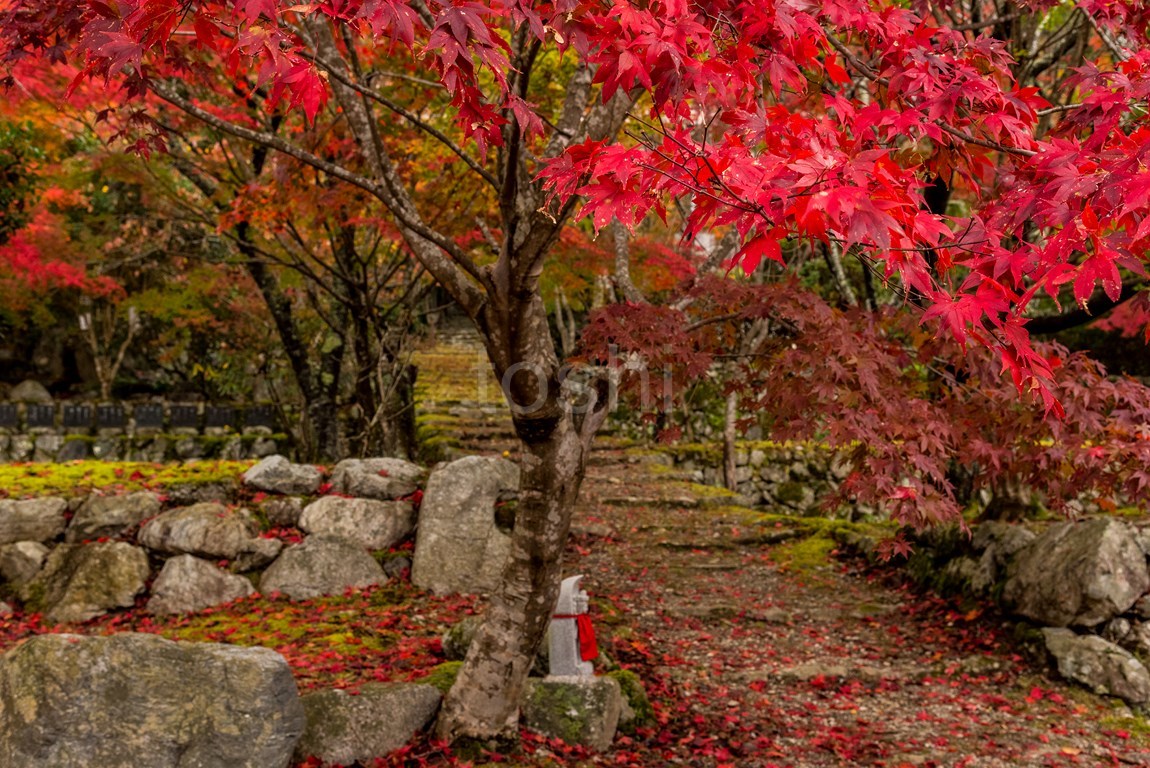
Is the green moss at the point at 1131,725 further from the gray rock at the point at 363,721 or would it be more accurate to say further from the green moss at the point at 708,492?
the green moss at the point at 708,492

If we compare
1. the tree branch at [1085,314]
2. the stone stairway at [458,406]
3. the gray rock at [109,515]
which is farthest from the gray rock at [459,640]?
the stone stairway at [458,406]

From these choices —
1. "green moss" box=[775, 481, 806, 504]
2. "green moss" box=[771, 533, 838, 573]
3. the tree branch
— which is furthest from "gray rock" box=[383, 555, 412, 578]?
"green moss" box=[775, 481, 806, 504]

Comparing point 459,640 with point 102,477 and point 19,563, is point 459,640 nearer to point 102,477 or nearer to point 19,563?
point 19,563

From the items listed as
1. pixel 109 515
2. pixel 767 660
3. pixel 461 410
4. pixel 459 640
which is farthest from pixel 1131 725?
pixel 461 410

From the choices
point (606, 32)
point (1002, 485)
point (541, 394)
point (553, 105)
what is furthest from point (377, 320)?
point (606, 32)

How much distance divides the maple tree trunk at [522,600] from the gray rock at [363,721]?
0.19 meters

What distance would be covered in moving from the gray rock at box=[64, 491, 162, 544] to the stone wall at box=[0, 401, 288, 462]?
8225mm

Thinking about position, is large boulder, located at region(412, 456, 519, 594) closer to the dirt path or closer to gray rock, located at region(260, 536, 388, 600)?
gray rock, located at region(260, 536, 388, 600)

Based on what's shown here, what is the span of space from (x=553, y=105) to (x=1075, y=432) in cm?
554

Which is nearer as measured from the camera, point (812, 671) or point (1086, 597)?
point (1086, 597)

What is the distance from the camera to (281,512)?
316 inches

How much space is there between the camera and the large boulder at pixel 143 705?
3582 mm

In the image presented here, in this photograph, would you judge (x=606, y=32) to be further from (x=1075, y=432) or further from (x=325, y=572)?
(x=325, y=572)

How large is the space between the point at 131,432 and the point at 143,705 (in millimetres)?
13441
